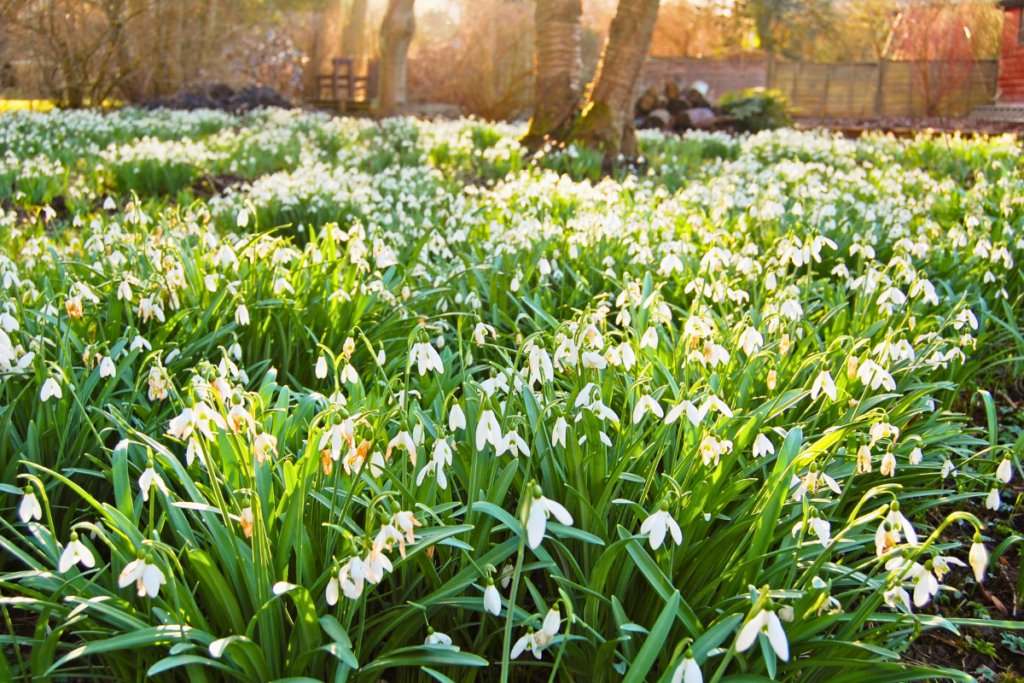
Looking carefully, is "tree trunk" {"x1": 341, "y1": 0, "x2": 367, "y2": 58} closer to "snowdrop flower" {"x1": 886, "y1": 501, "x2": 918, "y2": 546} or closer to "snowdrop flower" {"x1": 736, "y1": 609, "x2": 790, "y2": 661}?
"snowdrop flower" {"x1": 886, "y1": 501, "x2": 918, "y2": 546}

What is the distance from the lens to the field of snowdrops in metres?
1.58

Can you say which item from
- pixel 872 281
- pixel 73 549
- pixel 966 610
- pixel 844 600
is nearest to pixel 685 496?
pixel 844 600

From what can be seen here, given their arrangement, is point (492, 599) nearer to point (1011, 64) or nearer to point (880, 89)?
point (1011, 64)

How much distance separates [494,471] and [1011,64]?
22.2 metres

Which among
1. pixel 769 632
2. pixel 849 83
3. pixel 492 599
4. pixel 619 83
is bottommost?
pixel 492 599

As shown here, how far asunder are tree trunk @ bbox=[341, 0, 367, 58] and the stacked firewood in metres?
12.5

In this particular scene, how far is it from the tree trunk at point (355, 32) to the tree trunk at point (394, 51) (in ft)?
35.2

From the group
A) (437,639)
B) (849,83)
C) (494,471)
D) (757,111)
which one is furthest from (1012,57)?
(437,639)

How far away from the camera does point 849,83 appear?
23875 mm

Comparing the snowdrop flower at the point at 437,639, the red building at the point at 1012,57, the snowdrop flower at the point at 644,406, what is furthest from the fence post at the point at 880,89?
the snowdrop flower at the point at 437,639

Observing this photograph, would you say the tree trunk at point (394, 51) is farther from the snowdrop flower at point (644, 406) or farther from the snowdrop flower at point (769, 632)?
the snowdrop flower at point (769, 632)

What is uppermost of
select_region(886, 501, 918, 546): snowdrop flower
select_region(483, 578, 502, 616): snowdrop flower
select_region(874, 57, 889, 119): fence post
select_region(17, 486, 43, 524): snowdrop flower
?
select_region(874, 57, 889, 119): fence post

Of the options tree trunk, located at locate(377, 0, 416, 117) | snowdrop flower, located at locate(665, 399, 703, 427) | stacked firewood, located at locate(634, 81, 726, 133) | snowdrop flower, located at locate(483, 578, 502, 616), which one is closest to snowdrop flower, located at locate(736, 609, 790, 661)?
snowdrop flower, located at locate(483, 578, 502, 616)

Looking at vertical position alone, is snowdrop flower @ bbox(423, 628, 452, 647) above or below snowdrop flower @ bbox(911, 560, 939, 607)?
below
